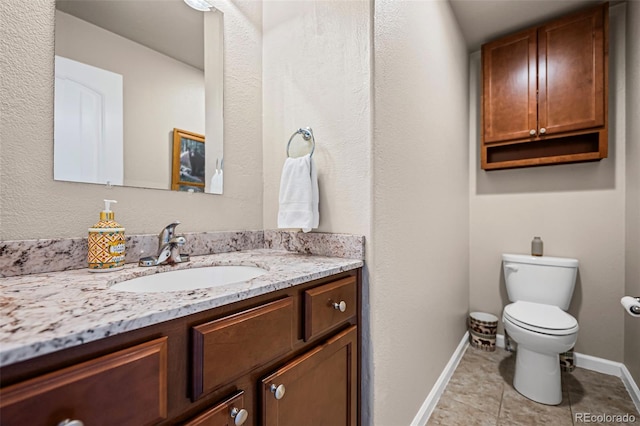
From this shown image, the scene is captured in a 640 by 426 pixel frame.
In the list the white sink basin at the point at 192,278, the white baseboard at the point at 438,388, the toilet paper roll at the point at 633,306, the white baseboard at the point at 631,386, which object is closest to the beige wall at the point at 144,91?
the white sink basin at the point at 192,278

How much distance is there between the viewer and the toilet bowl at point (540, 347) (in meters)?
1.51

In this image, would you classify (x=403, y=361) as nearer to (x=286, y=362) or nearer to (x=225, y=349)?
(x=286, y=362)

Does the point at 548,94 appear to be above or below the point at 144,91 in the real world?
above

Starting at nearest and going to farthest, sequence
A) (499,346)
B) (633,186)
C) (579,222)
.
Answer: (633,186)
(579,222)
(499,346)

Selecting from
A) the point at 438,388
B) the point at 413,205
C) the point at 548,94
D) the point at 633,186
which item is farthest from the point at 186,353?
the point at 548,94

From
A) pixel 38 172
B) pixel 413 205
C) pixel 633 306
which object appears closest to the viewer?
pixel 38 172

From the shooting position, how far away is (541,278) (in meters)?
1.96

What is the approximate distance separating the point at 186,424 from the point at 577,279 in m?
2.53

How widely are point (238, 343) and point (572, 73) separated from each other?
8.22 feet

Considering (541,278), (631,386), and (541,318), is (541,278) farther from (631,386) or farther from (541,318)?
(631,386)

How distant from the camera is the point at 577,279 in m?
2.03

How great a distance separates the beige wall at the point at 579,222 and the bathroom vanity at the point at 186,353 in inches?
73.3

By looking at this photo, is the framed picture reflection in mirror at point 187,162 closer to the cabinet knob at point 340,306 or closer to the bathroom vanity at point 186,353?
the bathroom vanity at point 186,353

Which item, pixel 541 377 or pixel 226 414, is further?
pixel 541 377
